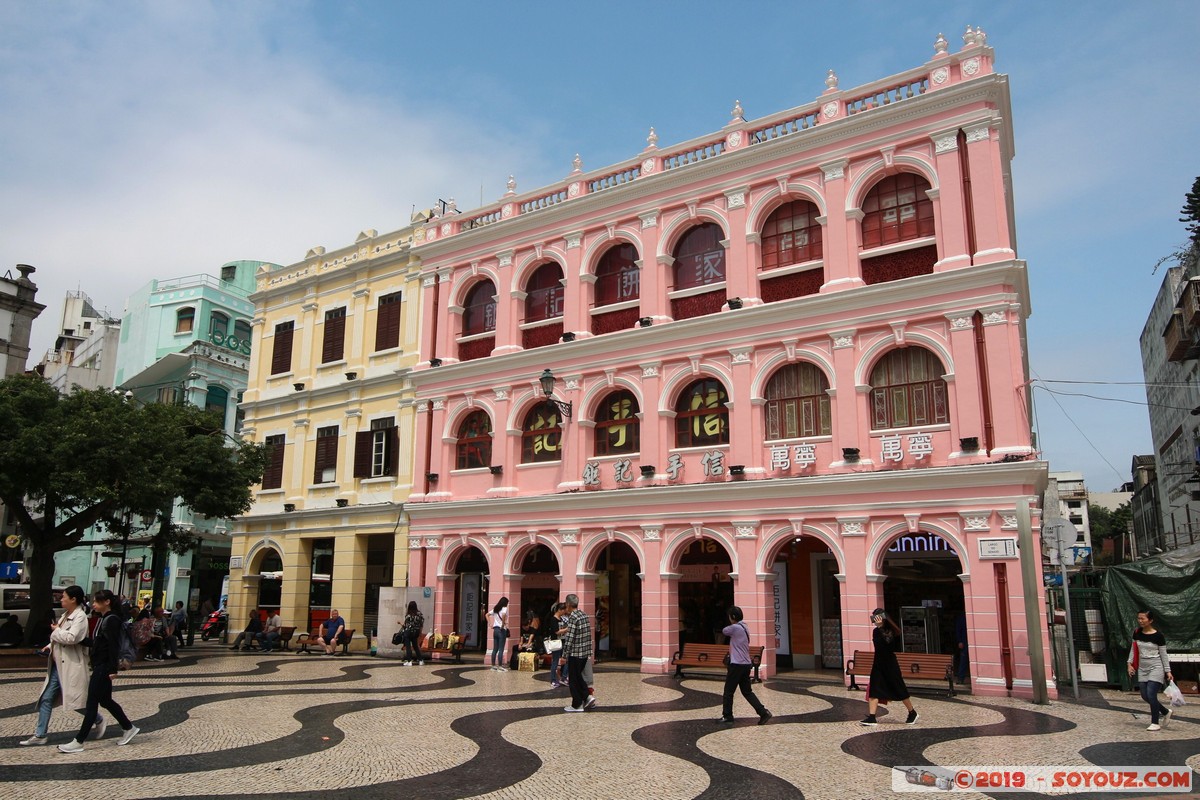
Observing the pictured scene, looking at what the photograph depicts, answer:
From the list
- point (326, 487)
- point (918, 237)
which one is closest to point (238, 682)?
point (326, 487)

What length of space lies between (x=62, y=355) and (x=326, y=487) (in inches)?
1521

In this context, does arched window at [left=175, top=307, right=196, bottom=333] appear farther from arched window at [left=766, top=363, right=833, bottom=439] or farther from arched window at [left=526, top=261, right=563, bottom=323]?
arched window at [left=766, top=363, right=833, bottom=439]

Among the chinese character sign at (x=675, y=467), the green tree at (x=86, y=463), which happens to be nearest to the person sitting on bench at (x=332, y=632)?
the green tree at (x=86, y=463)

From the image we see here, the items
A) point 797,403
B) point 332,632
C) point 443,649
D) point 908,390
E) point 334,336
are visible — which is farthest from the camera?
point 334,336

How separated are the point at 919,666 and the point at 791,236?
9985 millimetres

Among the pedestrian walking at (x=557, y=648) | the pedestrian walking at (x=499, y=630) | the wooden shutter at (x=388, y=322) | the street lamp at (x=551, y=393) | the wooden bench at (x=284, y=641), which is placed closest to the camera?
the pedestrian walking at (x=557, y=648)

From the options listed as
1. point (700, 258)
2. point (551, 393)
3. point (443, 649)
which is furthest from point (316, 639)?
point (700, 258)

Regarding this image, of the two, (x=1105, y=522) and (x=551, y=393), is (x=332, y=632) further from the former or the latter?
(x=1105, y=522)

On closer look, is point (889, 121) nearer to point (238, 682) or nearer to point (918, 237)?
point (918, 237)

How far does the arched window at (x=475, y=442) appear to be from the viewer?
25.1 m

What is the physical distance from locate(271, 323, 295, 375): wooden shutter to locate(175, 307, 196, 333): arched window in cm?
1342

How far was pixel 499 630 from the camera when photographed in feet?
70.8

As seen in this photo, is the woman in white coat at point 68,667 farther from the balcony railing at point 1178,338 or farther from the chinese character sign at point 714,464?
the balcony railing at point 1178,338

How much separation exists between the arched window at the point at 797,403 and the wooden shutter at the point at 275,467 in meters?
17.1
